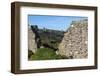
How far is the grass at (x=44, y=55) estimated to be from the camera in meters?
1.81

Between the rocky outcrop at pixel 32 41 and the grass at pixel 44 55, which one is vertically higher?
the rocky outcrop at pixel 32 41

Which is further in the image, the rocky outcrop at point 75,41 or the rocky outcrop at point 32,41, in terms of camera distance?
the rocky outcrop at point 75,41

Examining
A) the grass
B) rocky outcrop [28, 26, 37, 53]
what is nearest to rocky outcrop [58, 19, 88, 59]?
the grass

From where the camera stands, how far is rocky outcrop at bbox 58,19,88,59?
1.91 metres

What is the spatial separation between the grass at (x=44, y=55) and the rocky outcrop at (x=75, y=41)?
0.05 meters

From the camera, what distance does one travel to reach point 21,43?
5.70 ft

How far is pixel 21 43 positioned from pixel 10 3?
309 mm

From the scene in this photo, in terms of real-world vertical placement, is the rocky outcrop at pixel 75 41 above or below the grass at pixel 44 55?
above

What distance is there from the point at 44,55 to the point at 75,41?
294mm

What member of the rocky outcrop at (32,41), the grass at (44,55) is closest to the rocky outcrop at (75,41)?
the grass at (44,55)

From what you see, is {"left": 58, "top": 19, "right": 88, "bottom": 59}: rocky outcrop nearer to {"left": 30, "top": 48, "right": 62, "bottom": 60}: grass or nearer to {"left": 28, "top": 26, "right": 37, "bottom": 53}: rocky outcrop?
{"left": 30, "top": 48, "right": 62, "bottom": 60}: grass

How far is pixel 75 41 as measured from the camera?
1942 mm

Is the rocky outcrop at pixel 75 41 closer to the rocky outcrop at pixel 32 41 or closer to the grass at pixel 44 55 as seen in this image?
the grass at pixel 44 55

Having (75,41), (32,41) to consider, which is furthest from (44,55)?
(75,41)
